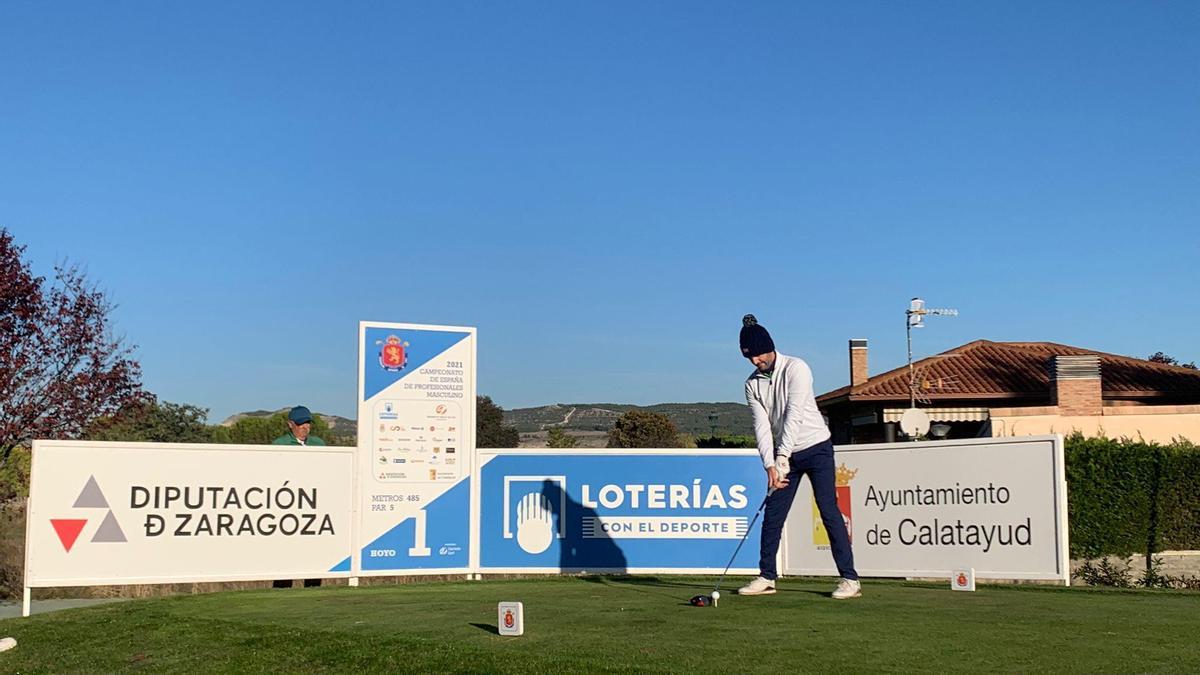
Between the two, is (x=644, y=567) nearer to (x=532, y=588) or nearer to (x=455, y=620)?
(x=532, y=588)

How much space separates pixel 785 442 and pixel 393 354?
5.49 metres

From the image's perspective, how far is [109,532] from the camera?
10.7 m

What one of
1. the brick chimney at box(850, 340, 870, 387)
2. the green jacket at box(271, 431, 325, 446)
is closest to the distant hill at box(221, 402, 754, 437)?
the brick chimney at box(850, 340, 870, 387)

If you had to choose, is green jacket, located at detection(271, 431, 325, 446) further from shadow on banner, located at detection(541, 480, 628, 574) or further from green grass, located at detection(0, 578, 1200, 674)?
green grass, located at detection(0, 578, 1200, 674)

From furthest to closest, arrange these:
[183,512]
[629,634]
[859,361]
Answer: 1. [859,361]
2. [183,512]
3. [629,634]

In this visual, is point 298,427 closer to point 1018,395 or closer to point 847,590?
point 847,590

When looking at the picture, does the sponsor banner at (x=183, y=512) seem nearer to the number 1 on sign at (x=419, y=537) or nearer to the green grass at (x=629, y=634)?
the number 1 on sign at (x=419, y=537)

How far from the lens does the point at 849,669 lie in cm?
Answer: 500

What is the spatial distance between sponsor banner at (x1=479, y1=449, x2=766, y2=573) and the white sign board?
0.76 metres

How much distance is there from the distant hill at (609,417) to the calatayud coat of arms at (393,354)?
3027 inches

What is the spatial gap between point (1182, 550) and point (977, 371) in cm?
2305

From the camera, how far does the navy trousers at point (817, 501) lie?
8297 millimetres

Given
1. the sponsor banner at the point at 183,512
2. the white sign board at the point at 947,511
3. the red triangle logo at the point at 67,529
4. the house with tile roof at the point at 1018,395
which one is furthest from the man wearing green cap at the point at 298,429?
the house with tile roof at the point at 1018,395

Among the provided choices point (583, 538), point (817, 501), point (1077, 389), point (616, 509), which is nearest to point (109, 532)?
point (583, 538)
